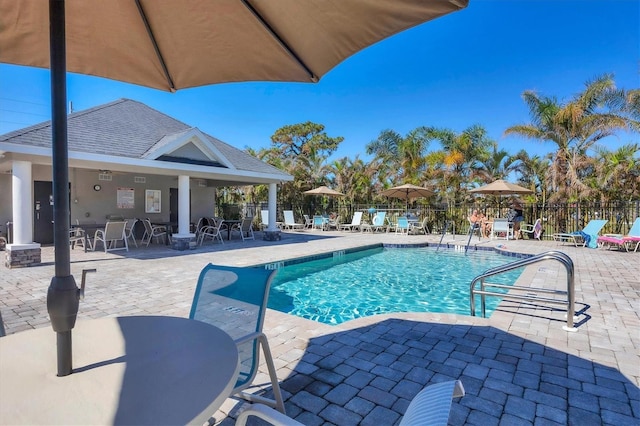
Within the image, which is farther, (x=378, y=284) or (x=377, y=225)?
(x=377, y=225)

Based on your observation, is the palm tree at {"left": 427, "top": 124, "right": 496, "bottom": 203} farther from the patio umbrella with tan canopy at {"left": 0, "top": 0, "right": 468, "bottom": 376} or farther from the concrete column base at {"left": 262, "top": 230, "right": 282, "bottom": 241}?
the patio umbrella with tan canopy at {"left": 0, "top": 0, "right": 468, "bottom": 376}

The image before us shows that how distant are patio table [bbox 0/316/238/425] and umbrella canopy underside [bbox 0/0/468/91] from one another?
1951 mm

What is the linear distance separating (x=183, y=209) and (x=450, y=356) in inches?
387

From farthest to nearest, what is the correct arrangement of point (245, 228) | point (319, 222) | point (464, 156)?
point (319, 222)
point (464, 156)
point (245, 228)

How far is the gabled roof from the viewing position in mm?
8789

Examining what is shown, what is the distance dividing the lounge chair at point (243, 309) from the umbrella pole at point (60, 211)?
910 millimetres

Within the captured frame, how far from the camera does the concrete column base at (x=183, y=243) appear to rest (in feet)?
34.9


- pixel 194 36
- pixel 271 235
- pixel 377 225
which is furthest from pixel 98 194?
pixel 377 225

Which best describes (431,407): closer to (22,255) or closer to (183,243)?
(22,255)

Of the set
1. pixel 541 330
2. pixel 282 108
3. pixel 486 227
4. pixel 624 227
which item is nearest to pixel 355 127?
pixel 282 108

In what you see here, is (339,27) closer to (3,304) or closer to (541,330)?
(541,330)

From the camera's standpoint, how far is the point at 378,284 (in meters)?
7.87

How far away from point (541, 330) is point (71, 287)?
15.3 ft

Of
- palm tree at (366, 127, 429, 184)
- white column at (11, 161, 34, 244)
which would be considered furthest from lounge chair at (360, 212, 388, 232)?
white column at (11, 161, 34, 244)
